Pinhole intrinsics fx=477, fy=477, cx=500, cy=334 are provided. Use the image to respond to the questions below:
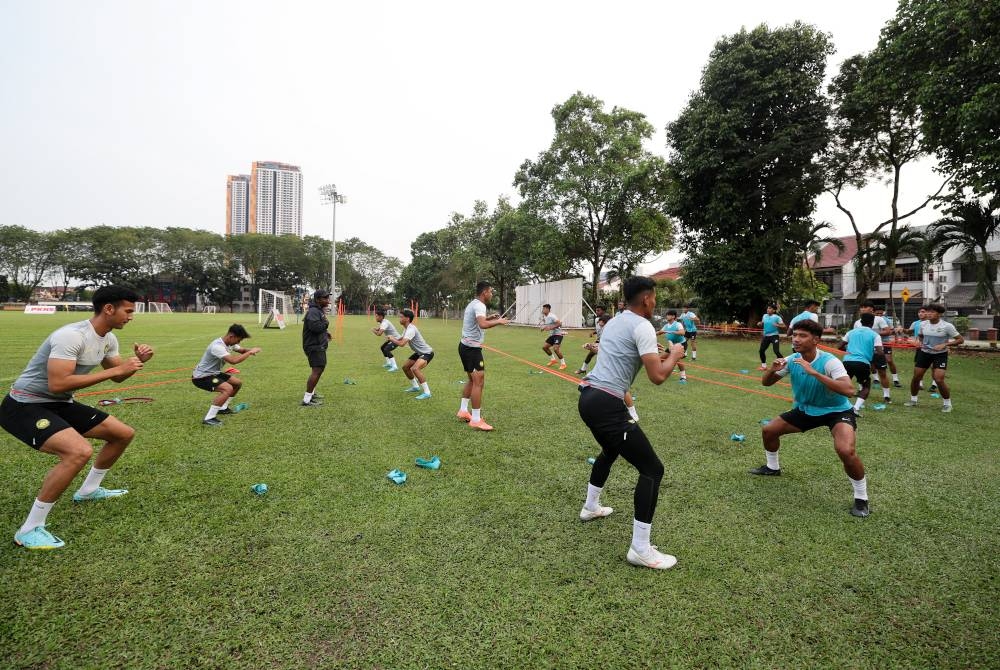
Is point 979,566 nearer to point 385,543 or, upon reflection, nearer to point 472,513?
point 472,513

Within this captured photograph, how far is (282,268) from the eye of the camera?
8869cm

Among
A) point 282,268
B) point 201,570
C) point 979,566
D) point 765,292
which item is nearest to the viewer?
point 201,570

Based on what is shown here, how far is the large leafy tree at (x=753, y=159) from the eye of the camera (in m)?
24.0

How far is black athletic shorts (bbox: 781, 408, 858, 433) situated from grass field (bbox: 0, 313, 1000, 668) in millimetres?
698

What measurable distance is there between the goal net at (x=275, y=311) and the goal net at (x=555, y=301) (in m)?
20.9

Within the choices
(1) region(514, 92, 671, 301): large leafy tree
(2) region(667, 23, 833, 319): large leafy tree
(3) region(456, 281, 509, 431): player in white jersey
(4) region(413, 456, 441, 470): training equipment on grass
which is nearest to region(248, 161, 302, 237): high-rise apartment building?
(1) region(514, 92, 671, 301): large leafy tree

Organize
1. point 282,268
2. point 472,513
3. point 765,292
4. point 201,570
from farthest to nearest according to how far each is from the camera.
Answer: point 282,268, point 765,292, point 472,513, point 201,570

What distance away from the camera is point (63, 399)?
386 cm

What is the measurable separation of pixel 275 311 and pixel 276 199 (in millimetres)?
102986

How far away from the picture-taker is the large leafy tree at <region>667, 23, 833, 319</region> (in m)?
24.0

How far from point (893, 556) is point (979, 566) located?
55cm

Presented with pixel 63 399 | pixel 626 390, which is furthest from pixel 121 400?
pixel 626 390

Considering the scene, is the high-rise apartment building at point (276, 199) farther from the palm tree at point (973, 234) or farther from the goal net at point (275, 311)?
the palm tree at point (973, 234)

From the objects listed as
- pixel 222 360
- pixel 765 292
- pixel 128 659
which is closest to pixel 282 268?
pixel 765 292
